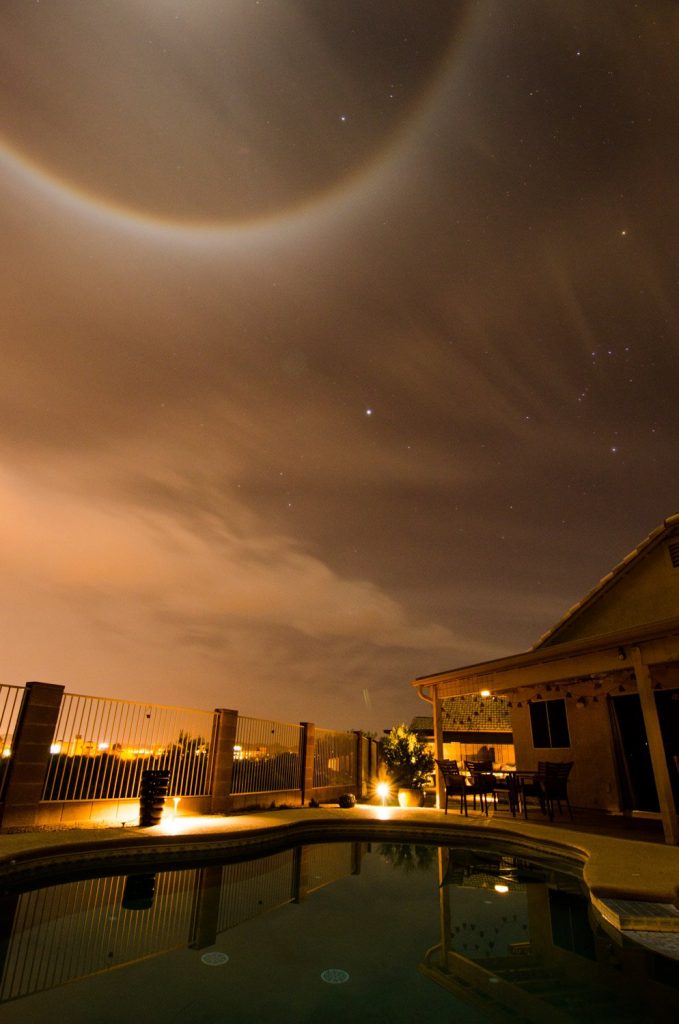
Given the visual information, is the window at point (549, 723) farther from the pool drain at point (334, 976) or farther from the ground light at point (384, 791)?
the pool drain at point (334, 976)

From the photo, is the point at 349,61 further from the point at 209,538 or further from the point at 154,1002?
the point at 209,538

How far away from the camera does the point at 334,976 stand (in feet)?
14.4

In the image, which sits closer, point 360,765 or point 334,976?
point 334,976

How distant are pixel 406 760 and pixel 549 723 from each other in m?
4.64

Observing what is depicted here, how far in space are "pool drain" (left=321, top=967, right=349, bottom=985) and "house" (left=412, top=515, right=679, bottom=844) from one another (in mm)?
7048

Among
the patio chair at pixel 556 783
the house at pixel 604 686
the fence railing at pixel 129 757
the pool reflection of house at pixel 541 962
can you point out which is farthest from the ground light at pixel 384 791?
the pool reflection of house at pixel 541 962

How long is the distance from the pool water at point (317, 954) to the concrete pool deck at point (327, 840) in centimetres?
49

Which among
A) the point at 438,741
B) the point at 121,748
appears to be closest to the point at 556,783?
the point at 438,741

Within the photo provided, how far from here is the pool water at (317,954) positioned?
3.78 metres

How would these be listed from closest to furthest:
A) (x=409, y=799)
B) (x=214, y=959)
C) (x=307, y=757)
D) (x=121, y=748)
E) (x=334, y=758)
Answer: (x=214, y=959) → (x=121, y=748) → (x=409, y=799) → (x=307, y=757) → (x=334, y=758)

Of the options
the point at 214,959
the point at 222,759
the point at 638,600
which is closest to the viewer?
the point at 214,959

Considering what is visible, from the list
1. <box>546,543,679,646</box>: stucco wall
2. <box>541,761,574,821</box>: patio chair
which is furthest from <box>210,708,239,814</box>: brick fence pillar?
<box>546,543,679,646</box>: stucco wall

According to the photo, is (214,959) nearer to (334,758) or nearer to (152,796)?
(152,796)

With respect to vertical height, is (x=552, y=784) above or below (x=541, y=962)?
above
